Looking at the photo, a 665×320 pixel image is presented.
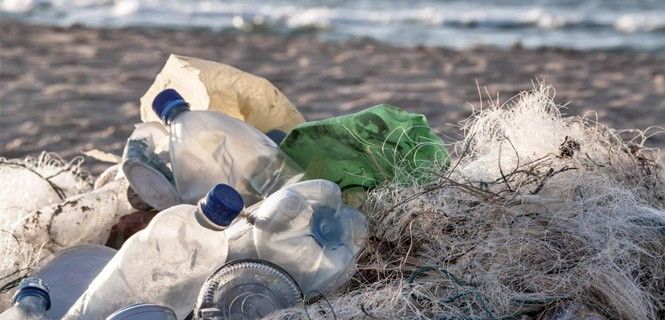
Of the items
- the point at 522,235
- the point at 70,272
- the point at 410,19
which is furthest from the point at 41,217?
the point at 410,19

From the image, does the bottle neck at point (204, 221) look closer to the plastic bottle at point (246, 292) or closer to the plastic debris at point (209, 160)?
the plastic bottle at point (246, 292)

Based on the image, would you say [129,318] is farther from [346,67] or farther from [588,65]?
[588,65]

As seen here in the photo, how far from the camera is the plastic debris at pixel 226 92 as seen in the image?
10.8 ft

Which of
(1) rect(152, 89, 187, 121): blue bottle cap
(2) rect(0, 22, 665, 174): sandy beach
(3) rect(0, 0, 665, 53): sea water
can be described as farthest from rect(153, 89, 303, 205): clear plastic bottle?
(3) rect(0, 0, 665, 53): sea water

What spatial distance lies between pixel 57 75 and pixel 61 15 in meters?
4.77

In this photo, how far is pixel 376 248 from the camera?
A: 2.67 m

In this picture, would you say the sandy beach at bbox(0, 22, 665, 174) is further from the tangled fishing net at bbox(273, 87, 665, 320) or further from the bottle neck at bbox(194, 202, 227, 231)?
the bottle neck at bbox(194, 202, 227, 231)

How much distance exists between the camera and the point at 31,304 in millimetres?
2398

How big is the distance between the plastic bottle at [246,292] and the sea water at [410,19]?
9283mm

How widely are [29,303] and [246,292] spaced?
461 millimetres

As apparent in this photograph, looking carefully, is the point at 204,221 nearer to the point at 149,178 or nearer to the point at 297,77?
the point at 149,178

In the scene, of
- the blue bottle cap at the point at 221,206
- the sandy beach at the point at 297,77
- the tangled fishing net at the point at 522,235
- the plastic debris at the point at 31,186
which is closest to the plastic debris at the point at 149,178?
the plastic debris at the point at 31,186

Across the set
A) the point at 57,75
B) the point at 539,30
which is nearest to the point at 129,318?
the point at 57,75

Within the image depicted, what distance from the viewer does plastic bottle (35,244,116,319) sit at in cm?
274
